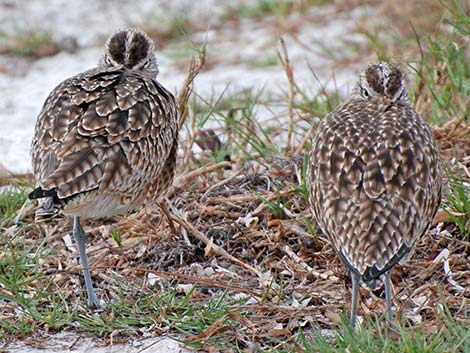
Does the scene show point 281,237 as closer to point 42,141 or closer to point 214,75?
point 42,141

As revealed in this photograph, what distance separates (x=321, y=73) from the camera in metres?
11.0

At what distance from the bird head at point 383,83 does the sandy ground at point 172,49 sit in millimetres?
2453

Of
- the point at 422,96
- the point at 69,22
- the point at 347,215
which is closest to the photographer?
the point at 347,215

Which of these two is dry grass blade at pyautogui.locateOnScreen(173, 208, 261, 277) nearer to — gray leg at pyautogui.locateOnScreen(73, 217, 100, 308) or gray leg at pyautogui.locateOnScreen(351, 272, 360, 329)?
gray leg at pyautogui.locateOnScreen(73, 217, 100, 308)

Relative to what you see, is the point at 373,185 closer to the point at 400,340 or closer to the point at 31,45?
the point at 400,340

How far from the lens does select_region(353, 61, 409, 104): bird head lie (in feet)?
22.8

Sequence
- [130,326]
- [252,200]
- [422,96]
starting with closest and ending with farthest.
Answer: [130,326] → [252,200] → [422,96]

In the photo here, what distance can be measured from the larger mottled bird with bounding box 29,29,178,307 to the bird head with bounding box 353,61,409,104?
1275 millimetres

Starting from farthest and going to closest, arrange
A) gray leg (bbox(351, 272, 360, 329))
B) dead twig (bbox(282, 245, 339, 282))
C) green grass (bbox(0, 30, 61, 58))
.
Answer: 1. green grass (bbox(0, 30, 61, 58))
2. dead twig (bbox(282, 245, 339, 282))
3. gray leg (bbox(351, 272, 360, 329))

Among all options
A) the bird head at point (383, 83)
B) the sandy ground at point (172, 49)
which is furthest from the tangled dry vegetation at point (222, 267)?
the sandy ground at point (172, 49)

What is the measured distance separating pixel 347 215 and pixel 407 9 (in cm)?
618

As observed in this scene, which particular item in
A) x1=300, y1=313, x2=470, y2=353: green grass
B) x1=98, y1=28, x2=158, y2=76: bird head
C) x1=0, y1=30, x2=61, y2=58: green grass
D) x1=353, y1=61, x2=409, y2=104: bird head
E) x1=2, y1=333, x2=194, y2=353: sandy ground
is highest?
x1=98, y1=28, x2=158, y2=76: bird head

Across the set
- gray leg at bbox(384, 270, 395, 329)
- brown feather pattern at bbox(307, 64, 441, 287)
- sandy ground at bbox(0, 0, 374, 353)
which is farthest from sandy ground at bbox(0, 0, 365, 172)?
gray leg at bbox(384, 270, 395, 329)

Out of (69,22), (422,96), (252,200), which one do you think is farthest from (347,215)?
(69,22)
